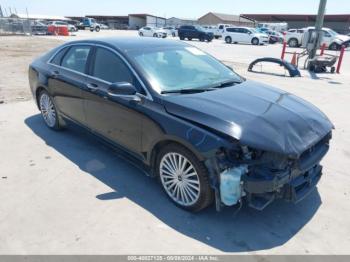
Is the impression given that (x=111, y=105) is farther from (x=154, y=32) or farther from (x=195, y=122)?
(x=154, y=32)

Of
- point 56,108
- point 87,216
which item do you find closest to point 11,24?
point 56,108

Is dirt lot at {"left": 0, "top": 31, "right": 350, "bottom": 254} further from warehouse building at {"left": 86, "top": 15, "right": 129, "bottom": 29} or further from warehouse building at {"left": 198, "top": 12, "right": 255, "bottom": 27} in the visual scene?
warehouse building at {"left": 86, "top": 15, "right": 129, "bottom": 29}

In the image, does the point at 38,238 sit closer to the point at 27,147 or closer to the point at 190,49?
the point at 27,147

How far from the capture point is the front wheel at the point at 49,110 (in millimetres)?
5238

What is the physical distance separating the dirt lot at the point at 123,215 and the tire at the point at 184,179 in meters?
0.14

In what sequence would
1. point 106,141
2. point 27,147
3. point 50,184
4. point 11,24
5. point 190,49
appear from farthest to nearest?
point 11,24, point 27,147, point 190,49, point 106,141, point 50,184

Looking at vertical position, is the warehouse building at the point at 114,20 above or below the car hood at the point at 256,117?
below

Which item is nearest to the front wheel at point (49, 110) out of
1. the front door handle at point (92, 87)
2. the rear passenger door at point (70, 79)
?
the rear passenger door at point (70, 79)

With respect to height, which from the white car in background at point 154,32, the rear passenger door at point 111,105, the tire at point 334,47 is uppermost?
the rear passenger door at point 111,105

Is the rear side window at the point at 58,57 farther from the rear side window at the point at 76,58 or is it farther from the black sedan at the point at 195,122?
the black sedan at the point at 195,122

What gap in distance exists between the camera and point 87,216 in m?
3.18

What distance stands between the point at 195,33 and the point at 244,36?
5518 millimetres

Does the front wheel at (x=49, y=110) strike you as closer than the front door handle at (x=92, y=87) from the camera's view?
No

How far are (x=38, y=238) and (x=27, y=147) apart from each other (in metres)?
2.33
